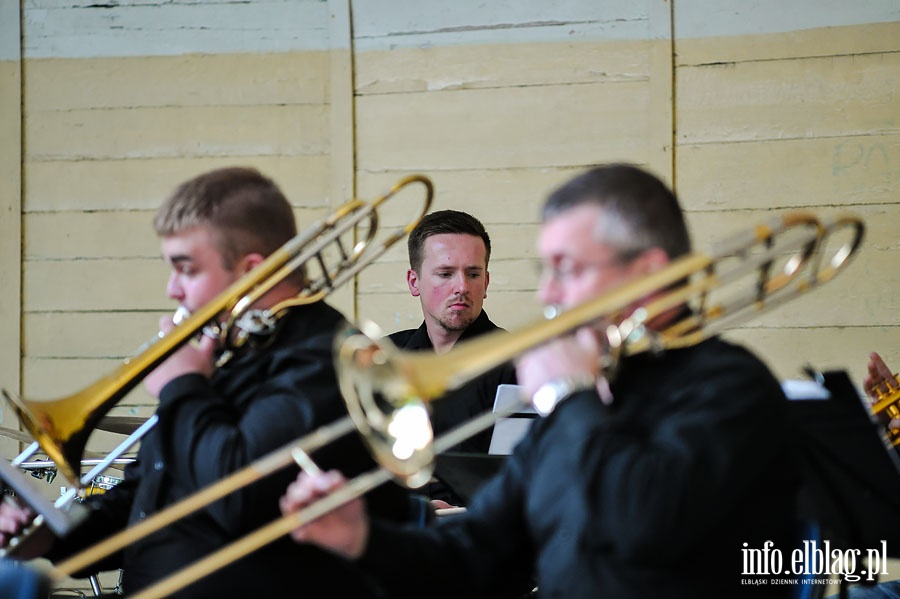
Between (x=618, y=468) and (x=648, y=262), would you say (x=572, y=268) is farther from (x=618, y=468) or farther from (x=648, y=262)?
(x=618, y=468)

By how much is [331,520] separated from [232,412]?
54cm

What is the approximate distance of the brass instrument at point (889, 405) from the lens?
9.84ft

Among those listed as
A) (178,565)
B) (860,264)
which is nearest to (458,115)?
(860,264)

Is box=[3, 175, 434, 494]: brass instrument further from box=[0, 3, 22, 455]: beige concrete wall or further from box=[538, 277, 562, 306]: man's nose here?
box=[0, 3, 22, 455]: beige concrete wall

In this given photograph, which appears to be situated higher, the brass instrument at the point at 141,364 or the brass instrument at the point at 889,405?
the brass instrument at the point at 141,364

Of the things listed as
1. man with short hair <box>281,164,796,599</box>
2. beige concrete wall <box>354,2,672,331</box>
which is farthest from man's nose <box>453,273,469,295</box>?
man with short hair <box>281,164,796,599</box>

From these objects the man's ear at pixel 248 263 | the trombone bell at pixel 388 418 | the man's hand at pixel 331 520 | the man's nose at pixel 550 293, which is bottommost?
the man's hand at pixel 331 520

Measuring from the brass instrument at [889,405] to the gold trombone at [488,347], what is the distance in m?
1.39

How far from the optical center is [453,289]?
3.88m

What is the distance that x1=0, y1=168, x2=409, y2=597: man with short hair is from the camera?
2.01 metres

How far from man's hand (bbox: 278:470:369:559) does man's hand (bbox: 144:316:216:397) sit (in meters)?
0.55

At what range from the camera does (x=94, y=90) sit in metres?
4.61

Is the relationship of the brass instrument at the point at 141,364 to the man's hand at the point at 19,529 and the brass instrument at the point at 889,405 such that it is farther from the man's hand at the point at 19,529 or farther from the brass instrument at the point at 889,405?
the brass instrument at the point at 889,405

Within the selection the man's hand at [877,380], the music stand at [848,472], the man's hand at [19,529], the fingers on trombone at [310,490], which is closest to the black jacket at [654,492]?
the fingers on trombone at [310,490]
